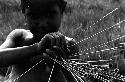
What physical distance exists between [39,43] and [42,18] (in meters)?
0.12

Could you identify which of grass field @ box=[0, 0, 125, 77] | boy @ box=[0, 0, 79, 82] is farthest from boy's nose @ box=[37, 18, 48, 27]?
grass field @ box=[0, 0, 125, 77]

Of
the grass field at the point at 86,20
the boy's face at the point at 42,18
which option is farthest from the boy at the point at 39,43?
the grass field at the point at 86,20

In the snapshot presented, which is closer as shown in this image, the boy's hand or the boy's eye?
the boy's hand

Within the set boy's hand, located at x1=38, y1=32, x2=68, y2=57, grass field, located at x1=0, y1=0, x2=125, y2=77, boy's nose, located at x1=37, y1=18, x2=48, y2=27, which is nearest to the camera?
boy's hand, located at x1=38, y1=32, x2=68, y2=57

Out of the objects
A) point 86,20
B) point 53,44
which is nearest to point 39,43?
point 53,44

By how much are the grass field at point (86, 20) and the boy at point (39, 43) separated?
709 millimetres

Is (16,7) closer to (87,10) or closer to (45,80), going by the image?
(87,10)

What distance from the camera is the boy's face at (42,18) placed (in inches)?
49.8

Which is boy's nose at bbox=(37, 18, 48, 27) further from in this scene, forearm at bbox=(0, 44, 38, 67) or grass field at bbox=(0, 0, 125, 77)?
grass field at bbox=(0, 0, 125, 77)

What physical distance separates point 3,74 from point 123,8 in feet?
4.53

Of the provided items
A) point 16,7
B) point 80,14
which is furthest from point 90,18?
point 16,7

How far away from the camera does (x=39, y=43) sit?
1205 mm

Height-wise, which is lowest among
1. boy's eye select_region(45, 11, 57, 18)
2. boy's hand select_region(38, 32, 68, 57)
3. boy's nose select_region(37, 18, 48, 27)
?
boy's hand select_region(38, 32, 68, 57)

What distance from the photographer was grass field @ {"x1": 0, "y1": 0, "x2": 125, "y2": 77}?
237cm
